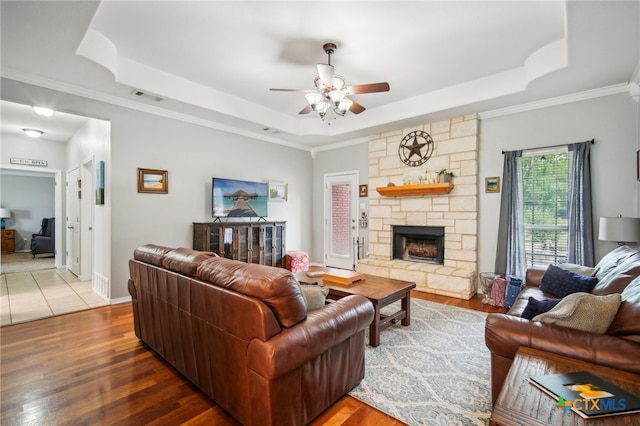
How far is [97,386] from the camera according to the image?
2195 millimetres

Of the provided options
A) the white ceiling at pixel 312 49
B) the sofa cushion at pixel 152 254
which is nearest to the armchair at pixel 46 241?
the white ceiling at pixel 312 49

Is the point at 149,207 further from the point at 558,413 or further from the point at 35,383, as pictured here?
the point at 558,413

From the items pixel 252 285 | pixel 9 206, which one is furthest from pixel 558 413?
pixel 9 206

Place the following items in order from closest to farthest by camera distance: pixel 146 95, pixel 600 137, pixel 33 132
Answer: pixel 600 137
pixel 146 95
pixel 33 132

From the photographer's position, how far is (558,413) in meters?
1.02

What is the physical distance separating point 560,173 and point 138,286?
5.22 metres

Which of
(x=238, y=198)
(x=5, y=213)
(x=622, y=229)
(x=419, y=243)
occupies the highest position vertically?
(x=238, y=198)

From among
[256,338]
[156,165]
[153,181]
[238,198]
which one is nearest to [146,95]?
[156,165]

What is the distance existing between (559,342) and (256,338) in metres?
1.55

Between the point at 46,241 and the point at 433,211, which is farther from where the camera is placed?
the point at 46,241

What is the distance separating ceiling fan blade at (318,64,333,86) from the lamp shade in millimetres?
3293

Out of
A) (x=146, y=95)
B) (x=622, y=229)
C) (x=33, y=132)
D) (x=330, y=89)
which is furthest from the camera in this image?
(x=33, y=132)

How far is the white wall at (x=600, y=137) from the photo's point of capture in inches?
142

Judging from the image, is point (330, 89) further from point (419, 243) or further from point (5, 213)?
point (5, 213)
